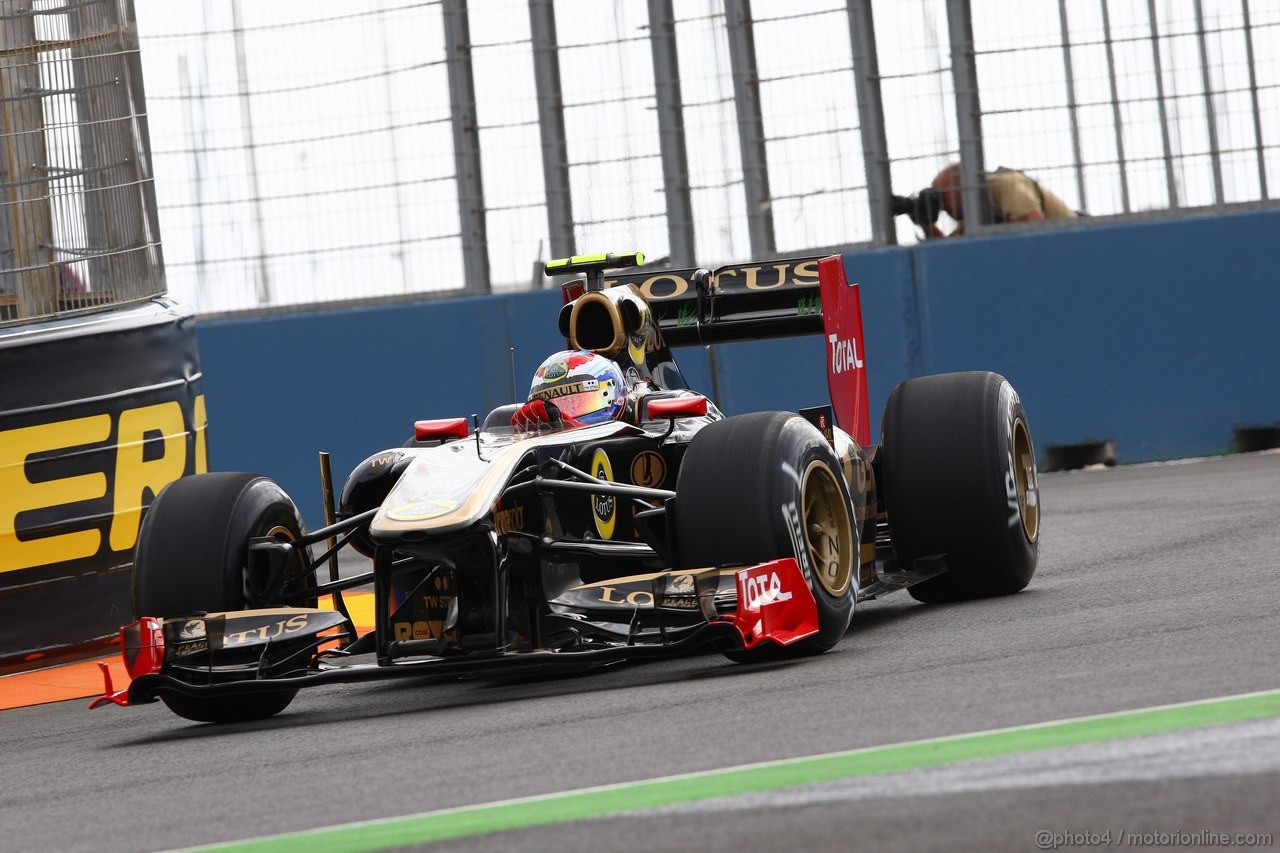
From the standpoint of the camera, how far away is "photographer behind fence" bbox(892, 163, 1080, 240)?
1350 cm

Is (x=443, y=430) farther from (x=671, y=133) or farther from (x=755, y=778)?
(x=671, y=133)

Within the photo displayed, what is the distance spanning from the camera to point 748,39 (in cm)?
1405

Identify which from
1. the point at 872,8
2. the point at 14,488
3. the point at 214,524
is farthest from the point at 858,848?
the point at 872,8

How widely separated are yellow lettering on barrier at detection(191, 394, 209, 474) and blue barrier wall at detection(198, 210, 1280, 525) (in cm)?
335

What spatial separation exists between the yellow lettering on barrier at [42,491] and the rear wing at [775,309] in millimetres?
2589

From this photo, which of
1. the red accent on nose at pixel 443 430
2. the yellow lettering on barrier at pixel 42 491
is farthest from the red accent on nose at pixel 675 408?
the yellow lettering on barrier at pixel 42 491

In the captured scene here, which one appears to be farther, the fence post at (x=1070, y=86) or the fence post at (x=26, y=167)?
the fence post at (x=1070, y=86)

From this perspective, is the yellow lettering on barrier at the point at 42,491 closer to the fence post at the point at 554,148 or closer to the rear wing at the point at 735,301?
the rear wing at the point at 735,301

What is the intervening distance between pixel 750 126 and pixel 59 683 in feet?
24.2

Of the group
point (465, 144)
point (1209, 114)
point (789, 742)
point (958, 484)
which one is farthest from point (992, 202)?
point (789, 742)

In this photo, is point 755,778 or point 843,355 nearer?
point 755,778

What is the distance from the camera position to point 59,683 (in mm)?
8547

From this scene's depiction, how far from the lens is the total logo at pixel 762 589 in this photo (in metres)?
6.19

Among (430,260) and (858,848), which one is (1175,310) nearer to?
(430,260)
